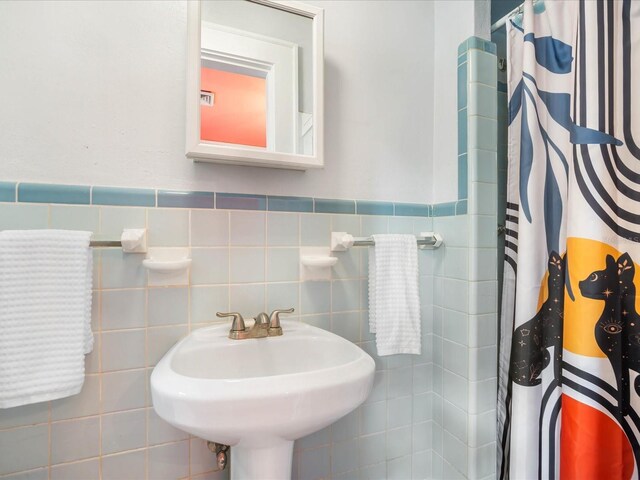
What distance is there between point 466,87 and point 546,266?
63 centimetres

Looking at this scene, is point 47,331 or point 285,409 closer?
point 285,409

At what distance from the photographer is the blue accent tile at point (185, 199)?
85 cm

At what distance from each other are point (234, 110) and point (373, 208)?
0.55m

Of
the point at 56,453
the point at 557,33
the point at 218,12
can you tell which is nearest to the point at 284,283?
the point at 56,453

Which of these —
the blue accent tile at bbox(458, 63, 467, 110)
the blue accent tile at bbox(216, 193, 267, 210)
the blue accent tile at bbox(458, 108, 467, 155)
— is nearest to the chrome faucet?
the blue accent tile at bbox(216, 193, 267, 210)

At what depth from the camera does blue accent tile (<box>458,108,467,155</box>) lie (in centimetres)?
103

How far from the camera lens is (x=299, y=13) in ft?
3.04

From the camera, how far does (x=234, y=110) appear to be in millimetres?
889

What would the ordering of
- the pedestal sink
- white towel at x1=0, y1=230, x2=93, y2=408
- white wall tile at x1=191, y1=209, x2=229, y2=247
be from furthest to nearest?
white wall tile at x1=191, y1=209, x2=229, y2=247 < white towel at x1=0, y1=230, x2=93, y2=408 < the pedestal sink

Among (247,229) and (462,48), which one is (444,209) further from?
(247,229)

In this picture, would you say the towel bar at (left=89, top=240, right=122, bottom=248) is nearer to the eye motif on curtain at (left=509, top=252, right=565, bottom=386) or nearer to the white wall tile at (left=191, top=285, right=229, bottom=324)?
the white wall tile at (left=191, top=285, right=229, bottom=324)

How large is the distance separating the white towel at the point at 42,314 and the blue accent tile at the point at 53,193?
108mm

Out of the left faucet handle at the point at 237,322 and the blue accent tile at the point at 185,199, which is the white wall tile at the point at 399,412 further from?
the blue accent tile at the point at 185,199

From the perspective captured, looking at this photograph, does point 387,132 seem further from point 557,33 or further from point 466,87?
point 557,33
